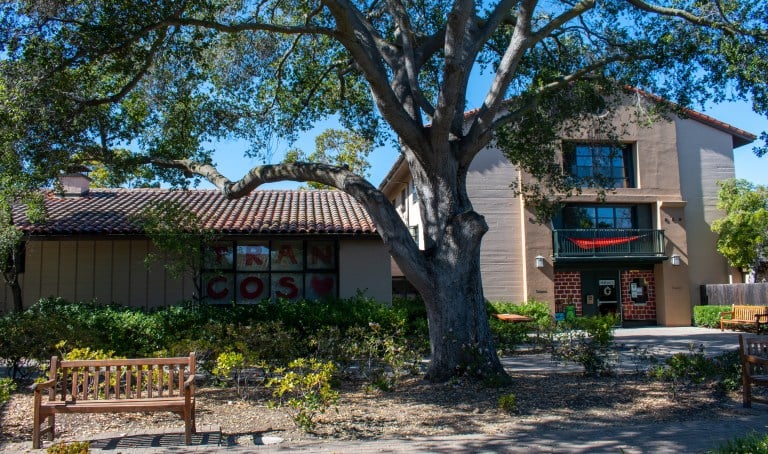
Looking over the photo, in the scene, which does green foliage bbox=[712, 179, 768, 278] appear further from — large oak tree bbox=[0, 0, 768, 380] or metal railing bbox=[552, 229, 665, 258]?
large oak tree bbox=[0, 0, 768, 380]

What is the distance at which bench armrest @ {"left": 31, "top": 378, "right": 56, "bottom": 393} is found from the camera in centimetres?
654

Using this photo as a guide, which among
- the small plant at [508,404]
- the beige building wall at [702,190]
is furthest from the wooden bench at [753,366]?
the beige building wall at [702,190]

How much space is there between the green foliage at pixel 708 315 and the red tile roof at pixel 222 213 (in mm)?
14378

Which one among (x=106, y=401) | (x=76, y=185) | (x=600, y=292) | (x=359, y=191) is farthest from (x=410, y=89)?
(x=600, y=292)

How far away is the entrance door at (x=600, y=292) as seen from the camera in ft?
83.5

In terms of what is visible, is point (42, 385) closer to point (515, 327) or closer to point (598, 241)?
point (515, 327)

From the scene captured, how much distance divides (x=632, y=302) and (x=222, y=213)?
56.6ft

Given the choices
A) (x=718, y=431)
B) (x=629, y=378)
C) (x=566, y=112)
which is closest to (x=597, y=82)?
(x=566, y=112)

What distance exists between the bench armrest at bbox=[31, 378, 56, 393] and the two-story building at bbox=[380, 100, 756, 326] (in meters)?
17.6

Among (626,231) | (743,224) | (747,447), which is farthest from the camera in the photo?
(626,231)

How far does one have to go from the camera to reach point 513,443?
643 centimetres

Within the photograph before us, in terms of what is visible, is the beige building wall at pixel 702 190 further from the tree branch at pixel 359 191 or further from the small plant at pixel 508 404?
the small plant at pixel 508 404

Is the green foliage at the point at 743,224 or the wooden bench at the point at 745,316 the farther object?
the green foliage at the point at 743,224

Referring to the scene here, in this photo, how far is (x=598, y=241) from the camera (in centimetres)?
2483
